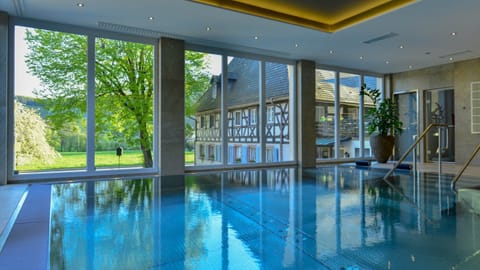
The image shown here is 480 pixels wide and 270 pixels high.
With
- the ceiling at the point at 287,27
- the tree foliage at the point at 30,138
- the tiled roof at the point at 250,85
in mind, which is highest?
the ceiling at the point at 287,27

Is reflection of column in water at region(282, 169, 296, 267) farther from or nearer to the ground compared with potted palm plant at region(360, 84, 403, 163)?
nearer to the ground

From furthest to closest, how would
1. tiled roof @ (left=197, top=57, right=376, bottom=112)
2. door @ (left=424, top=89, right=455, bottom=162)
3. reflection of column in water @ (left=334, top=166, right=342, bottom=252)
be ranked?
door @ (left=424, top=89, right=455, bottom=162)
tiled roof @ (left=197, top=57, right=376, bottom=112)
reflection of column in water @ (left=334, top=166, right=342, bottom=252)

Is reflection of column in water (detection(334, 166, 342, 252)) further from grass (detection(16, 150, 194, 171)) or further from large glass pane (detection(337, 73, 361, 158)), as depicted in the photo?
large glass pane (detection(337, 73, 361, 158))

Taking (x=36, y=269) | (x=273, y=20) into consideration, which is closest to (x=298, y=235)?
(x=36, y=269)

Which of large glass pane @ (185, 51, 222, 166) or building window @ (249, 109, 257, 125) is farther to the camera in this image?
building window @ (249, 109, 257, 125)

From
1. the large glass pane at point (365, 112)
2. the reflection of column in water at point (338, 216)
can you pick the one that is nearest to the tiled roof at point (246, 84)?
the large glass pane at point (365, 112)

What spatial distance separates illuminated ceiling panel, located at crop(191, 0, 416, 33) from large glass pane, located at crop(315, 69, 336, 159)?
3.79 m

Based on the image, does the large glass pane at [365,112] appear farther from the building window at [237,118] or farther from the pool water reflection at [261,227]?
the pool water reflection at [261,227]

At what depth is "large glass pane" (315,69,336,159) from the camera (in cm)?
1074

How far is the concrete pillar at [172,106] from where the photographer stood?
771cm

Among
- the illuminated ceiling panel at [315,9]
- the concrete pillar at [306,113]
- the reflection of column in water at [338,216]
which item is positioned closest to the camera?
the reflection of column in water at [338,216]

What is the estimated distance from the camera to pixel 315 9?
6.61 m

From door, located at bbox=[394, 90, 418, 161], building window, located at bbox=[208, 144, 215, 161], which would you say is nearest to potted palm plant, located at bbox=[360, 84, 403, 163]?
door, located at bbox=[394, 90, 418, 161]

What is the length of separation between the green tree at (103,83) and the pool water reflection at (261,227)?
1.67 m
